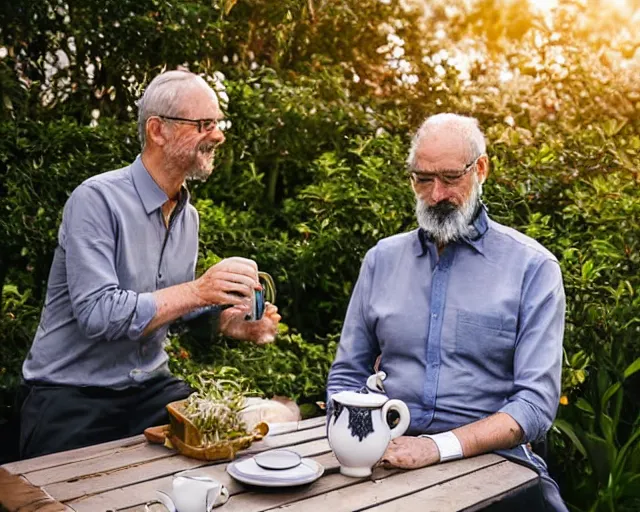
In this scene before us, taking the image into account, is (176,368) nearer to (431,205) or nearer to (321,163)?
(321,163)

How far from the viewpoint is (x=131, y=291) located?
2.71 m

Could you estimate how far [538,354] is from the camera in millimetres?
2465

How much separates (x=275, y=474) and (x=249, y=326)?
954 millimetres

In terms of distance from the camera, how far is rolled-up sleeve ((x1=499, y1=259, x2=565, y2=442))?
2.40 metres

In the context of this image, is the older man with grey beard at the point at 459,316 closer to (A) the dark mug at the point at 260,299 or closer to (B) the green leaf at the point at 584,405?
(A) the dark mug at the point at 260,299

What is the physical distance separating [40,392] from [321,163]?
6.94ft

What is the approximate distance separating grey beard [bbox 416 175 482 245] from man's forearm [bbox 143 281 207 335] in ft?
2.35

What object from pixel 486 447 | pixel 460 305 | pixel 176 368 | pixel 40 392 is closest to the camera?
pixel 486 447

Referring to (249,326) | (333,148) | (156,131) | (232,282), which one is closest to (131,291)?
(232,282)

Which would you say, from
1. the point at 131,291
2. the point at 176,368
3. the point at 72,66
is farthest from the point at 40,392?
the point at 72,66

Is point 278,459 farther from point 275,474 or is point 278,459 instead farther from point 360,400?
point 360,400

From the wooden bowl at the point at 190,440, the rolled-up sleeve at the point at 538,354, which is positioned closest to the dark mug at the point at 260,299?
the wooden bowl at the point at 190,440

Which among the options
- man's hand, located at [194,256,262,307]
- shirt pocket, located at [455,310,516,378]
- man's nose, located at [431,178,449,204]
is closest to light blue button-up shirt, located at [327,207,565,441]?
shirt pocket, located at [455,310,516,378]

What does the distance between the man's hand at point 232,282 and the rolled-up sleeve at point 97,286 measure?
20cm
